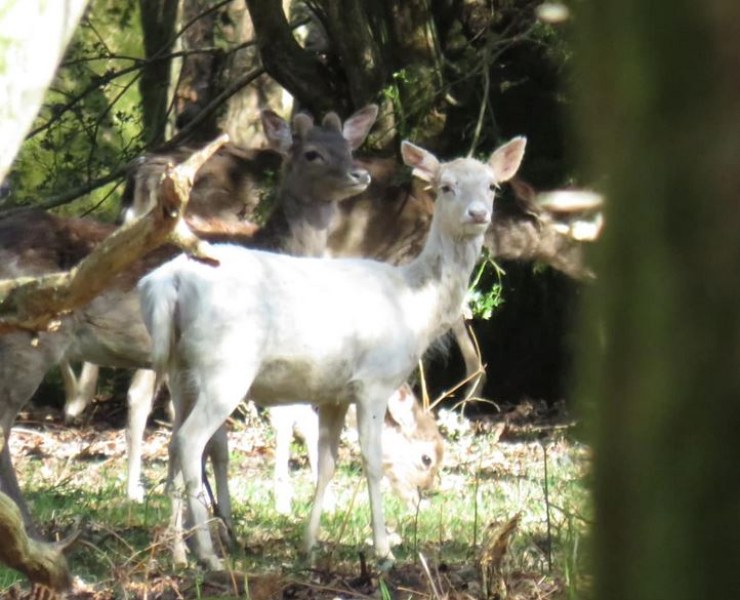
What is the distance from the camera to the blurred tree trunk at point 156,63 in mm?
16609

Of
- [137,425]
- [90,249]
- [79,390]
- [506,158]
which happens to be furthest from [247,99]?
[506,158]

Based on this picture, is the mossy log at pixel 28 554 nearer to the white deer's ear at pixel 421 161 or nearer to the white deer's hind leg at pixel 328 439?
the white deer's hind leg at pixel 328 439

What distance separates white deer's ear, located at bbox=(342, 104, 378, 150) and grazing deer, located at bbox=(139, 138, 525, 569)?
4540 millimetres

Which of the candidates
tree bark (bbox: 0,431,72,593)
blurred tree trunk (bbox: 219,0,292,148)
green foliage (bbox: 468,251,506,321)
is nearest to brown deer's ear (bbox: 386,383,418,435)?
green foliage (bbox: 468,251,506,321)

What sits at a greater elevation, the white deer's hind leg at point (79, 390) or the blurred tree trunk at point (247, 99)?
the blurred tree trunk at point (247, 99)

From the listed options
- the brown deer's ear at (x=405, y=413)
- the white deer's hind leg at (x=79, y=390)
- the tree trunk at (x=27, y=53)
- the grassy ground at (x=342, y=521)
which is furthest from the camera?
the white deer's hind leg at (x=79, y=390)

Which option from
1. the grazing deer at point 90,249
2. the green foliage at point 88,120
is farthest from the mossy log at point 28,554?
the green foliage at point 88,120

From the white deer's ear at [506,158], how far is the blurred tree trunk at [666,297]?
8372mm

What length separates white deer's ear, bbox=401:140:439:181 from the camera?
30.0 feet

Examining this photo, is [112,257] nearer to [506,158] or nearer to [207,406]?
[207,406]

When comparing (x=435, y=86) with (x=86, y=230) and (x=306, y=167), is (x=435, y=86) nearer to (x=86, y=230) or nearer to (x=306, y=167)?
(x=306, y=167)

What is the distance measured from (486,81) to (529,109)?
10.3ft

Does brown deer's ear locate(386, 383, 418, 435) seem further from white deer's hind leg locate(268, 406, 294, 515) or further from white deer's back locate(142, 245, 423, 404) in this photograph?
white deer's back locate(142, 245, 423, 404)

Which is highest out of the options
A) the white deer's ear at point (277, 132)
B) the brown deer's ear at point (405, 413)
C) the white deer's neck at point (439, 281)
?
the white deer's ear at point (277, 132)
